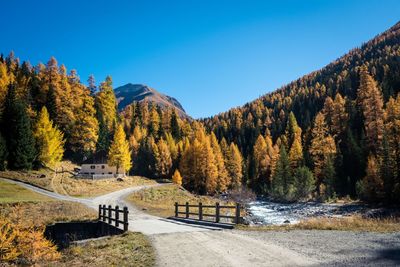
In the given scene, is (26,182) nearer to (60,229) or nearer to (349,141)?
(60,229)

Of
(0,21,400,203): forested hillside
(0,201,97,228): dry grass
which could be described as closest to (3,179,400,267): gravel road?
(0,201,97,228): dry grass

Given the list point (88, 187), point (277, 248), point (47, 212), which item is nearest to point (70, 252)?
point (277, 248)

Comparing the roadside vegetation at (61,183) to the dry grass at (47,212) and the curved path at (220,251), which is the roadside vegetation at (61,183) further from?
the curved path at (220,251)

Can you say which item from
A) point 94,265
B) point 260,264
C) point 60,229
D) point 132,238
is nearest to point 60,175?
point 60,229

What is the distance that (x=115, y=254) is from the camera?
43.9ft

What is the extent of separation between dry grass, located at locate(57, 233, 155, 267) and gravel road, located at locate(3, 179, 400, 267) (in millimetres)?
533

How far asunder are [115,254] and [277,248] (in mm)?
6733

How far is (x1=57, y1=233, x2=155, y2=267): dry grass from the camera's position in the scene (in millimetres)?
12039

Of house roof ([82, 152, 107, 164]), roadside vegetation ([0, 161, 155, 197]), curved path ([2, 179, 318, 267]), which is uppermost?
house roof ([82, 152, 107, 164])

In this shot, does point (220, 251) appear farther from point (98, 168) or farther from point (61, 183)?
point (98, 168)

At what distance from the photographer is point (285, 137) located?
103m

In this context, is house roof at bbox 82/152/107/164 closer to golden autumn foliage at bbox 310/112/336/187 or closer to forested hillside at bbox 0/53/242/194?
forested hillside at bbox 0/53/242/194

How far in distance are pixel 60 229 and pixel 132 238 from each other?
12524 mm

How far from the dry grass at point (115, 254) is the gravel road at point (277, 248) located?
0.53m
